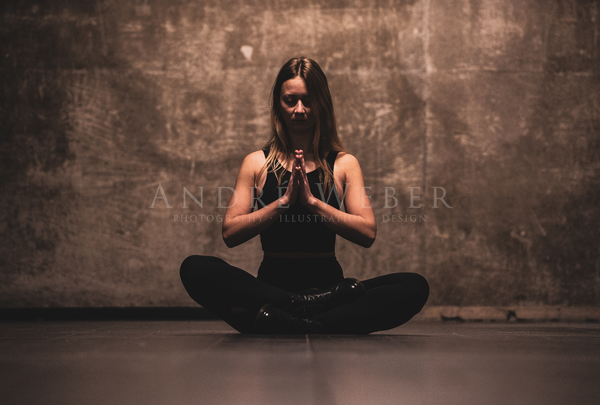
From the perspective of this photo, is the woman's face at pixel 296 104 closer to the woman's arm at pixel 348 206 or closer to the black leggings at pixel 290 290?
the woman's arm at pixel 348 206

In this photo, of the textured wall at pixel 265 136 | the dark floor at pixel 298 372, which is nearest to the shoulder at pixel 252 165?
the dark floor at pixel 298 372

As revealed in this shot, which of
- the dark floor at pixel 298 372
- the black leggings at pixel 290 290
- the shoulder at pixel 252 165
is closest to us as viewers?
the dark floor at pixel 298 372

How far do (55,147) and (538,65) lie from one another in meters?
3.42

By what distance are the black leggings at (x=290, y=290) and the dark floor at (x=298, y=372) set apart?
21cm

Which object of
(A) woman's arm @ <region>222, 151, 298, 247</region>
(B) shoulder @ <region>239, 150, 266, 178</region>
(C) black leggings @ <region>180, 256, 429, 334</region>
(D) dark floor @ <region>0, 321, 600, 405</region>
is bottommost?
(D) dark floor @ <region>0, 321, 600, 405</region>

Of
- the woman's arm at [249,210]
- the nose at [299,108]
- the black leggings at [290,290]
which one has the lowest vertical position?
the black leggings at [290,290]

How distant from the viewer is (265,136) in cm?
337

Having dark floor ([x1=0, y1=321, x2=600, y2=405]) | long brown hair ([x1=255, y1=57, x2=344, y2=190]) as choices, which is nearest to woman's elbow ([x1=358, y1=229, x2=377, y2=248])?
long brown hair ([x1=255, y1=57, x2=344, y2=190])

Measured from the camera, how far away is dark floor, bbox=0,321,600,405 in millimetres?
892

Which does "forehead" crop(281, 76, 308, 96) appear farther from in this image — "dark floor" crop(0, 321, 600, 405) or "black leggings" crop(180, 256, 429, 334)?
"dark floor" crop(0, 321, 600, 405)

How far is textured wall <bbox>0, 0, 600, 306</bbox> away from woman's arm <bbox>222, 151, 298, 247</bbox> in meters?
1.21

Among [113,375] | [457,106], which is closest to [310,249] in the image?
[113,375]

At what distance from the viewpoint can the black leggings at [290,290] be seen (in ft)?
6.09

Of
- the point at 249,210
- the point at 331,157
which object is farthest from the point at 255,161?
the point at 331,157
